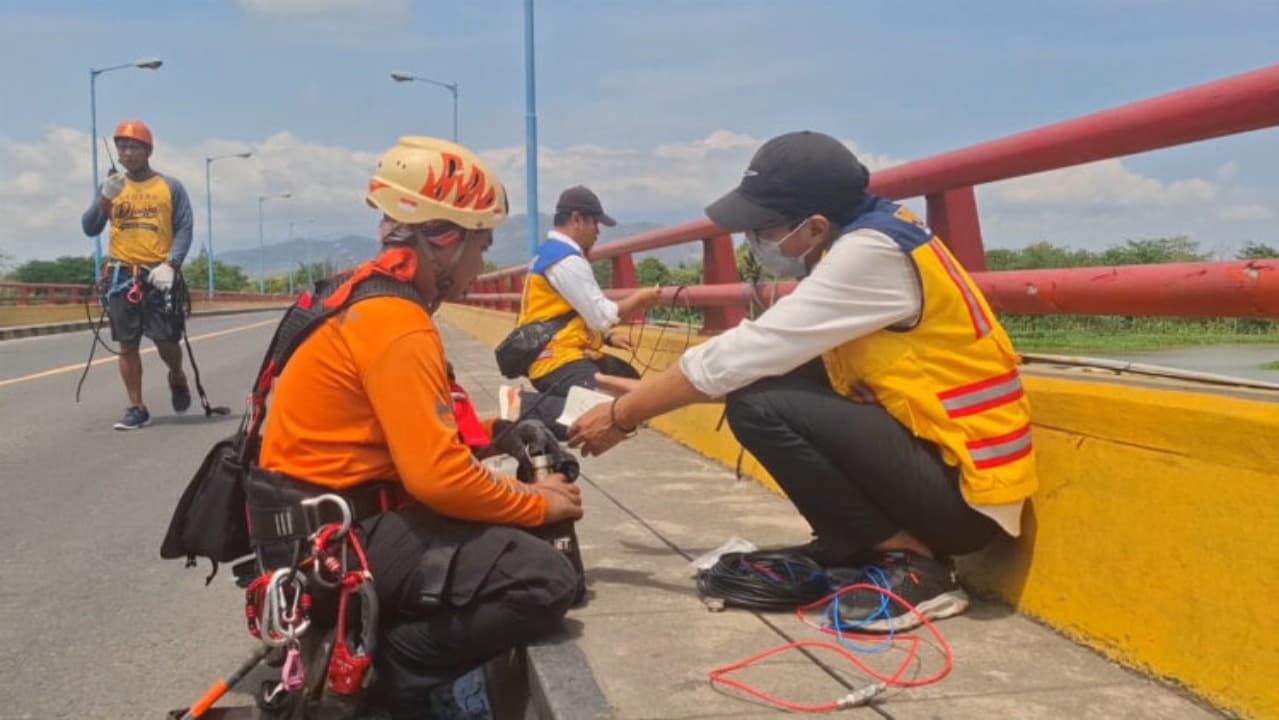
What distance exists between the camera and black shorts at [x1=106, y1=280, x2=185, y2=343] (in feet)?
27.1

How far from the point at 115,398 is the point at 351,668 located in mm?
8545

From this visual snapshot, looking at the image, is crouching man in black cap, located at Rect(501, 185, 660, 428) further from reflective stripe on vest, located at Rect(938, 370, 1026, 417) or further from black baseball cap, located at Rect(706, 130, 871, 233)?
reflective stripe on vest, located at Rect(938, 370, 1026, 417)

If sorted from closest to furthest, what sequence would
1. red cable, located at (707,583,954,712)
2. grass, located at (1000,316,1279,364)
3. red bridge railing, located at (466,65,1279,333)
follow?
red bridge railing, located at (466,65,1279,333) < red cable, located at (707,583,954,712) < grass, located at (1000,316,1279,364)

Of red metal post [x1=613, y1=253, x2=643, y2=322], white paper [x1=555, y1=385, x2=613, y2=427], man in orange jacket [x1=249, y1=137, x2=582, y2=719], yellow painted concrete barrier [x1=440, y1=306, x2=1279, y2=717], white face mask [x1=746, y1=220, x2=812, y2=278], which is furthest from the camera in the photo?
red metal post [x1=613, y1=253, x2=643, y2=322]

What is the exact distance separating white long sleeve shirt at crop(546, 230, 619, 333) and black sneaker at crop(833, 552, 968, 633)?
2620 millimetres

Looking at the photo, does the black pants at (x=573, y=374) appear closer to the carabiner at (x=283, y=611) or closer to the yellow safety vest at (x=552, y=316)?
the yellow safety vest at (x=552, y=316)

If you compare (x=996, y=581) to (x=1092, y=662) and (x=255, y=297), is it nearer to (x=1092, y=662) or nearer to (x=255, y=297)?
(x=1092, y=662)

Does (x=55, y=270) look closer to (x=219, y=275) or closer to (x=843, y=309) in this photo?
(x=219, y=275)

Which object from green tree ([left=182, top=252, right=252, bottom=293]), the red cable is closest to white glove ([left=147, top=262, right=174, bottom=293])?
the red cable

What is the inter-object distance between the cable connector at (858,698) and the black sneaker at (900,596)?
500 millimetres

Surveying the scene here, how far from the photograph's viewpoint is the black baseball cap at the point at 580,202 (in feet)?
19.4

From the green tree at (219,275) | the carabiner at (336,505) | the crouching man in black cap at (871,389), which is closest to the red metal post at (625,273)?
the crouching man in black cap at (871,389)

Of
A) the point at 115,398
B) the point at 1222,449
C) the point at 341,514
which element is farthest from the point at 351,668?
the point at 115,398

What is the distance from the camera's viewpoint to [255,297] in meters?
74.9
